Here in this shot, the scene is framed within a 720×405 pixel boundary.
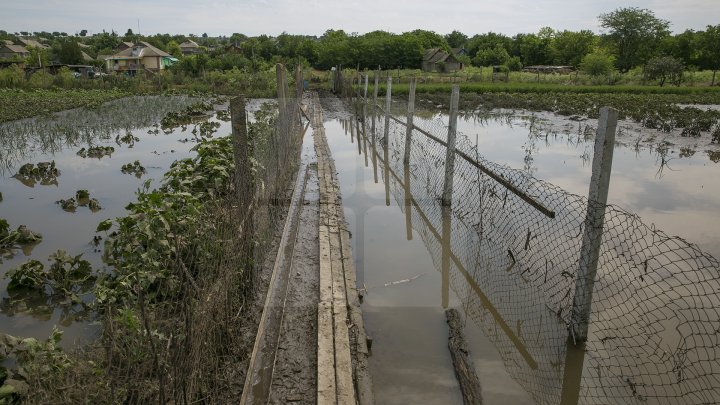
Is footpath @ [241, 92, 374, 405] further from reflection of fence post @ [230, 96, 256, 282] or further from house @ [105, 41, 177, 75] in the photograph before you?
house @ [105, 41, 177, 75]

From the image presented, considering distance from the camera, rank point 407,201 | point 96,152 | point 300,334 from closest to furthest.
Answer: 1. point 300,334
2. point 407,201
3. point 96,152

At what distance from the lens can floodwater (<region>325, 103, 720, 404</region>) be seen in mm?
3590

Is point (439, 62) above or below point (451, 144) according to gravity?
above

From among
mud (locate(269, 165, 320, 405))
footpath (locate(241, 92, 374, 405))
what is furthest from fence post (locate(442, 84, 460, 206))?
mud (locate(269, 165, 320, 405))

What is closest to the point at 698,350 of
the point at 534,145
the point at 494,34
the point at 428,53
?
the point at 534,145

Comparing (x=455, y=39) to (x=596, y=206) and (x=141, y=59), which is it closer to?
(x=141, y=59)

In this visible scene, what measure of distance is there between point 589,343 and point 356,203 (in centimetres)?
466

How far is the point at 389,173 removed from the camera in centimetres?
1011

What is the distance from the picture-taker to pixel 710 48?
48.4 metres

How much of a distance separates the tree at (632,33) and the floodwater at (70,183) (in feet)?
202

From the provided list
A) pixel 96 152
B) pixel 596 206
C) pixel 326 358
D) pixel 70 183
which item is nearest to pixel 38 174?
pixel 70 183

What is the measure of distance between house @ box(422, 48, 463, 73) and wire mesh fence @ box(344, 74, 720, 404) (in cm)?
5188

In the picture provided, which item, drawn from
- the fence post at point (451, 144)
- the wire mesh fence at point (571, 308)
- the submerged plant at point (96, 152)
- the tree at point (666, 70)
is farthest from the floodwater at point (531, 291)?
the tree at point (666, 70)

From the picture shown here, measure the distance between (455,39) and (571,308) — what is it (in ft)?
314
